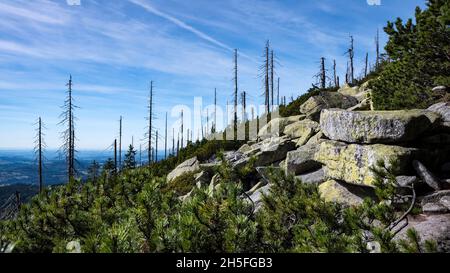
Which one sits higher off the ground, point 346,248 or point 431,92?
point 431,92

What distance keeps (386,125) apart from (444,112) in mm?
2922

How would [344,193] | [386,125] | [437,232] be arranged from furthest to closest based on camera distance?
[344,193]
[386,125]
[437,232]

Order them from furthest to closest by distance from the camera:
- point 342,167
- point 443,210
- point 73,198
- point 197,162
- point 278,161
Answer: point 197,162
point 278,161
point 342,167
point 443,210
point 73,198

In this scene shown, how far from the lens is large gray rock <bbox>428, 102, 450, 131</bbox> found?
34.7 ft

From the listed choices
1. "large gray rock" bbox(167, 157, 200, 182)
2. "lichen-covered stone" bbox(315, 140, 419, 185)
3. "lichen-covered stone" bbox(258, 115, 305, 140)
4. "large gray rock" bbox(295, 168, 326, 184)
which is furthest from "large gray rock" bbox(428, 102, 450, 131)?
"large gray rock" bbox(167, 157, 200, 182)

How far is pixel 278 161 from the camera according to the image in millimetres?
19922

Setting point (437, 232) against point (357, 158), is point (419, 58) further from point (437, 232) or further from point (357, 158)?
point (437, 232)

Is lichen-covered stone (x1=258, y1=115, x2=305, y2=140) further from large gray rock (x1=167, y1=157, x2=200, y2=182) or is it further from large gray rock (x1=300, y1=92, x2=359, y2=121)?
large gray rock (x1=167, y1=157, x2=200, y2=182)

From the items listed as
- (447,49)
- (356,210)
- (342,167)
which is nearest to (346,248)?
(356,210)

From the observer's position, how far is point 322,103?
2623 centimetres

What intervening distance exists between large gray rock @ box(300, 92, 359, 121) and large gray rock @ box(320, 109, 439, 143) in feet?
48.9

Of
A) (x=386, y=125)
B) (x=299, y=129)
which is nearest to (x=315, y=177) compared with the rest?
(x=386, y=125)
